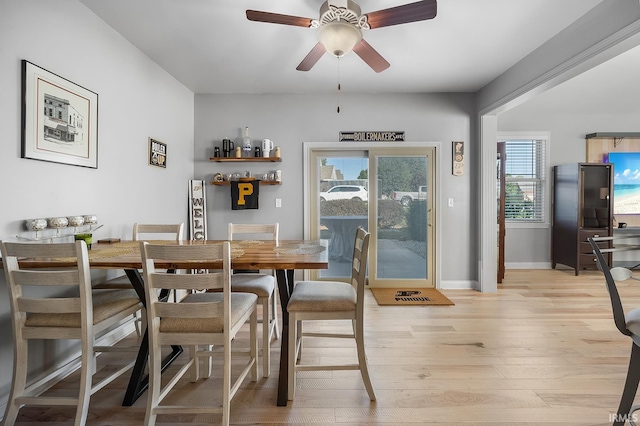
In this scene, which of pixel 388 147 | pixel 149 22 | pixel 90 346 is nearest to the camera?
pixel 90 346

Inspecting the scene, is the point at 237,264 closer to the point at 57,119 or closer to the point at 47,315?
the point at 47,315

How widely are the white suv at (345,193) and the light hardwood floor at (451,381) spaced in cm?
163

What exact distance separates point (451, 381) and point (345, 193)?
106 inches

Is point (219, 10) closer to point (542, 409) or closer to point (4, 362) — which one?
point (4, 362)

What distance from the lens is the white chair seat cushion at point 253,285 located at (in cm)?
228

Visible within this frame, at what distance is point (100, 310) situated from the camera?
178 centimetres

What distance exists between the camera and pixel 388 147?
4.33 metres

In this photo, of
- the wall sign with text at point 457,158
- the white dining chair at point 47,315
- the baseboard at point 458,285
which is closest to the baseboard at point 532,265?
the baseboard at point 458,285

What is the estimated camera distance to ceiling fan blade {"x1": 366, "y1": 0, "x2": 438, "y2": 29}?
187 cm

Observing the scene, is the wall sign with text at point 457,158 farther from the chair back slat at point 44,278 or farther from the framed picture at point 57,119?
the chair back slat at point 44,278

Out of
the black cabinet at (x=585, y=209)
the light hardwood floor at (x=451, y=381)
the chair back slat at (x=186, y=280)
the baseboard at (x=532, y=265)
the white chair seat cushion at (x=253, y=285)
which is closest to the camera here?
the chair back slat at (x=186, y=280)

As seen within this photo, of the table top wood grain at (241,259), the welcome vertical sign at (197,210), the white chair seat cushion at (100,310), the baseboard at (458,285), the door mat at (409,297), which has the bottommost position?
the door mat at (409,297)

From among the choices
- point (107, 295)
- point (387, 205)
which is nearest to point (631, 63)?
point (387, 205)

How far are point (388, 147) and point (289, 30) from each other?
205 cm
